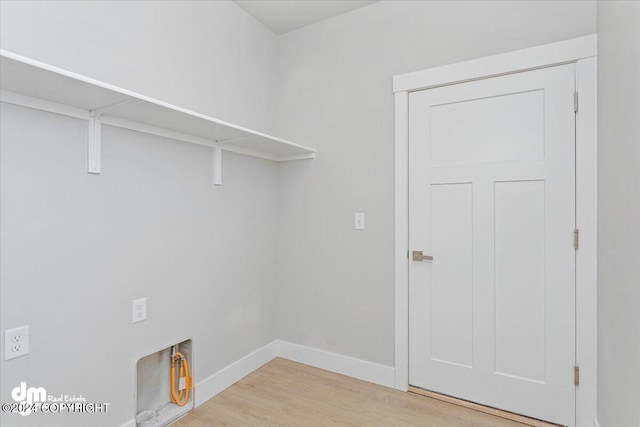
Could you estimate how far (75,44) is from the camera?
5.10ft

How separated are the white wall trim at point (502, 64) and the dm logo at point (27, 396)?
8.05 feet

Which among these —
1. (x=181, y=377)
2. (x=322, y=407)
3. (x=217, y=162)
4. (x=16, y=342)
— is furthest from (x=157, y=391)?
(x=217, y=162)

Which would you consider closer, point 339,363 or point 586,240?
point 586,240

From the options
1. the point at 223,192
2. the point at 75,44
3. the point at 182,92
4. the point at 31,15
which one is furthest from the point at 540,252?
the point at 31,15

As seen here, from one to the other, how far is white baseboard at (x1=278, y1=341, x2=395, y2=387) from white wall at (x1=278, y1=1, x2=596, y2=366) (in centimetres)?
5

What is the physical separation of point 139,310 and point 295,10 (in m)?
2.23

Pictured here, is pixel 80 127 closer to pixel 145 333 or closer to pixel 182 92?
pixel 182 92

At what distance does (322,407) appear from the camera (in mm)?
2086

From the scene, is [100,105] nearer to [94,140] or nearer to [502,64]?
[94,140]

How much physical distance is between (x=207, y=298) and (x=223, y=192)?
699 mm

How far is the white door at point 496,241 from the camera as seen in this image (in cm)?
187

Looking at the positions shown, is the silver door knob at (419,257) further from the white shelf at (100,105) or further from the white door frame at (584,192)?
the white shelf at (100,105)

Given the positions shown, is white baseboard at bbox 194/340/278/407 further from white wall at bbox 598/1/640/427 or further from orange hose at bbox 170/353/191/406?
white wall at bbox 598/1/640/427

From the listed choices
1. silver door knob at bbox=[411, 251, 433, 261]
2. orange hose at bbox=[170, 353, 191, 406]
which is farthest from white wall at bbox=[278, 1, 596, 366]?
orange hose at bbox=[170, 353, 191, 406]
